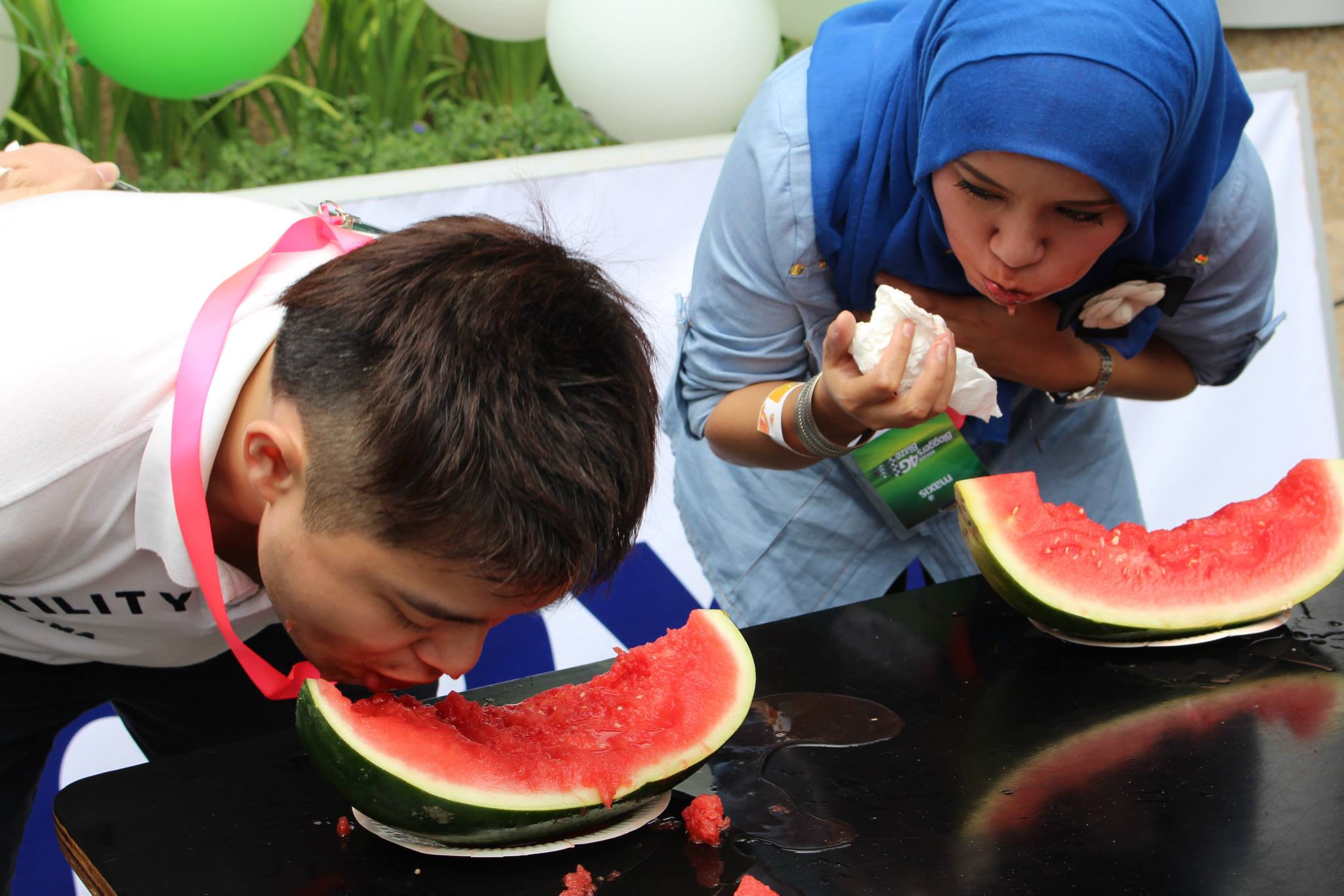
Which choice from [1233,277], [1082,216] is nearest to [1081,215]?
[1082,216]

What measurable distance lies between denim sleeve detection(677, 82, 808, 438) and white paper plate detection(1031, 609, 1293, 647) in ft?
2.01

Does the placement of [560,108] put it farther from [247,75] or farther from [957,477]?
[957,477]

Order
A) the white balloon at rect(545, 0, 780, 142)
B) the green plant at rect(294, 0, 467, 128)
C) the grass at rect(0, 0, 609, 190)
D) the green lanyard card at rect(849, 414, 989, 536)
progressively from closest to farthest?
the green lanyard card at rect(849, 414, 989, 536)
the white balloon at rect(545, 0, 780, 142)
the grass at rect(0, 0, 609, 190)
the green plant at rect(294, 0, 467, 128)

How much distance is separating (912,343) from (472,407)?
65 centimetres

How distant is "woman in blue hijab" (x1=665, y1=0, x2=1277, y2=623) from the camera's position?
58.0 inches

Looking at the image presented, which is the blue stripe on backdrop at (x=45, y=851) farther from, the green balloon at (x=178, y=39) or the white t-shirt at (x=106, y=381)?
the green balloon at (x=178, y=39)

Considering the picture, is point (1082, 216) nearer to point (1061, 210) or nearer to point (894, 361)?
point (1061, 210)

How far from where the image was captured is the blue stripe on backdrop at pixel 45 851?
2256 mm

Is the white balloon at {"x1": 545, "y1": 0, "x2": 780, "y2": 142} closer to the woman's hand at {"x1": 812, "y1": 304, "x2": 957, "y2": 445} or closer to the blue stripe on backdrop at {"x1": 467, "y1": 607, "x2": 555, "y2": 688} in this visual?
the blue stripe on backdrop at {"x1": 467, "y1": 607, "x2": 555, "y2": 688}

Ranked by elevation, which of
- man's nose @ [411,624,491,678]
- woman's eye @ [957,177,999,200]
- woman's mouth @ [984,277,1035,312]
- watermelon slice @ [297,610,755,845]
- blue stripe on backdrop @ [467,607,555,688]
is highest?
woman's eye @ [957,177,999,200]

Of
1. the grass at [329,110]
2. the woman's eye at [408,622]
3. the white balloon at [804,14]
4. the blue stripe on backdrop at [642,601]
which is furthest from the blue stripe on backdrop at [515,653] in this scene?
the white balloon at [804,14]

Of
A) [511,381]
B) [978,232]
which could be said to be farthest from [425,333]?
[978,232]

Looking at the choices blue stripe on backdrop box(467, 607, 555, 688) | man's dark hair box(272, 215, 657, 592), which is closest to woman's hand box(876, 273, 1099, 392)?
man's dark hair box(272, 215, 657, 592)

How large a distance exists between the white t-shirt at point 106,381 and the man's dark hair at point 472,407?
142mm
